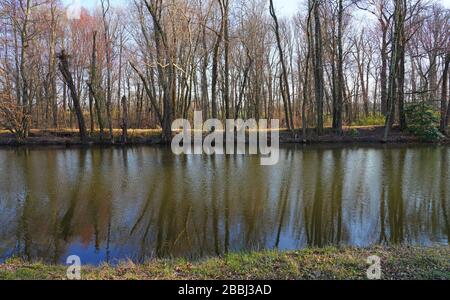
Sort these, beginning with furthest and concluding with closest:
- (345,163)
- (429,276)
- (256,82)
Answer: (256,82), (345,163), (429,276)

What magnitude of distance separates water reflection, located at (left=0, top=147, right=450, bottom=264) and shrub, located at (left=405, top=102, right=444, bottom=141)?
34.2 feet

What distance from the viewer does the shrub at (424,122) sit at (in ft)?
75.4

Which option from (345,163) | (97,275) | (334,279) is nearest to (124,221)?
(97,275)

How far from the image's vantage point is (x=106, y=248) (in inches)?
239

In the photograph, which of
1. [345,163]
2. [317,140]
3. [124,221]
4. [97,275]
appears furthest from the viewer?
[317,140]

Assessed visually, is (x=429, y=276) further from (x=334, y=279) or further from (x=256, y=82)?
(x=256, y=82)

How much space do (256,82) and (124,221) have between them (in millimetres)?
26152

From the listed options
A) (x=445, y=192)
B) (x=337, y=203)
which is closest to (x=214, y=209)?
(x=337, y=203)

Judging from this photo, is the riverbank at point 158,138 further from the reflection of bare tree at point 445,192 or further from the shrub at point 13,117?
the reflection of bare tree at point 445,192

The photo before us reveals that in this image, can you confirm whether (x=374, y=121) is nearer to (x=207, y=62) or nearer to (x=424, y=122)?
(x=424, y=122)

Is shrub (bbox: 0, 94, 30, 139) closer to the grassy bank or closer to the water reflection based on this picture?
the water reflection

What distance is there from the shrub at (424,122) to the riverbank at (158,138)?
1.41 feet
